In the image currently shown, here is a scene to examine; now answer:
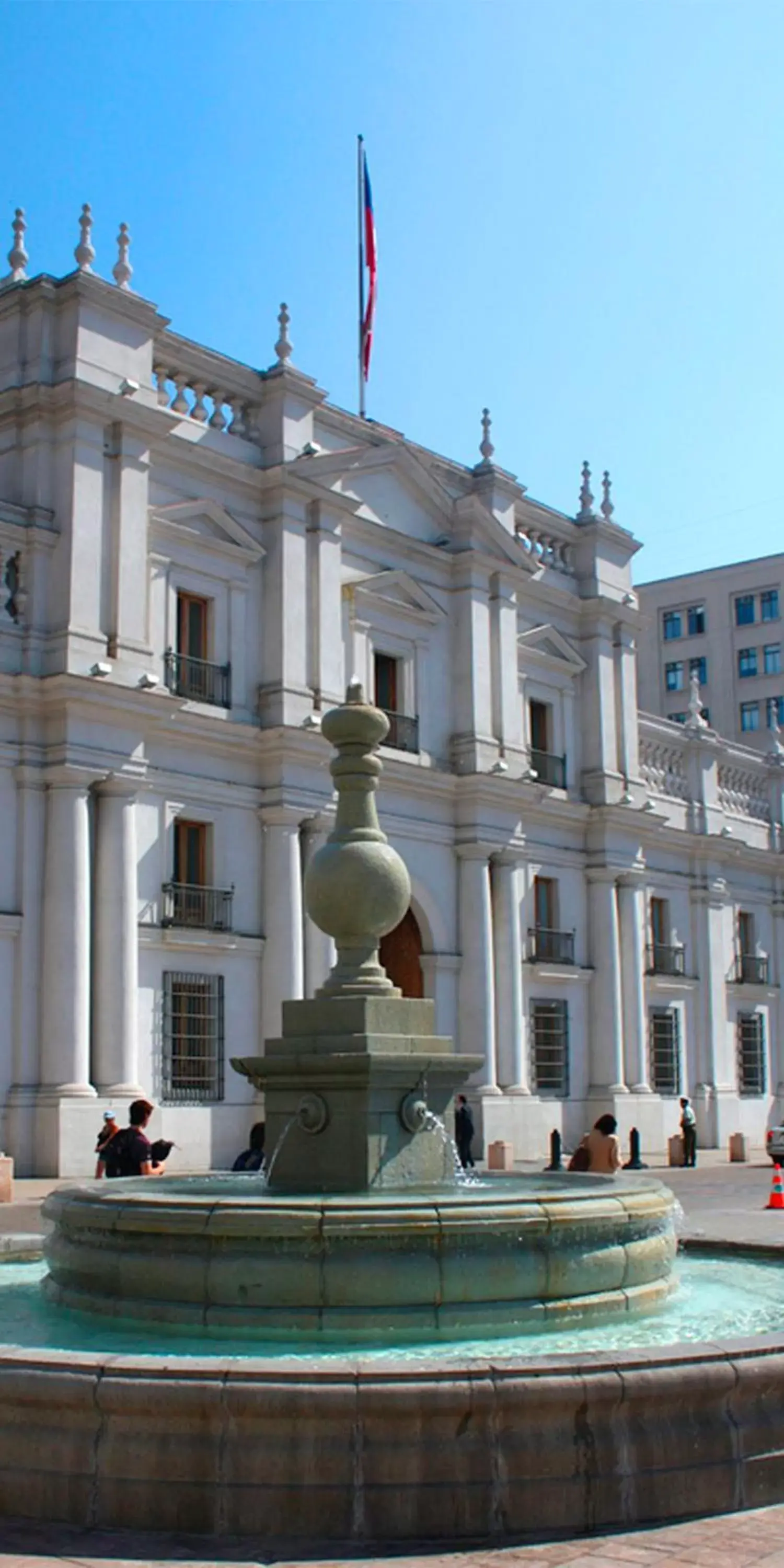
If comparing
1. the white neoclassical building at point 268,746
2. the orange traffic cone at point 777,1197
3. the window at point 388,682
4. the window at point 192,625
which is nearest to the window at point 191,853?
the white neoclassical building at point 268,746

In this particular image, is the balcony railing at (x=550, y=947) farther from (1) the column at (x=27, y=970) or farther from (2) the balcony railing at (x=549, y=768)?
(1) the column at (x=27, y=970)

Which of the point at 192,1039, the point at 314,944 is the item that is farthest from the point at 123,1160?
the point at 314,944

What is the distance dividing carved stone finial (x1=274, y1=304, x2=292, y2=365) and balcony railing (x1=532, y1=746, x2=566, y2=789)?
10239 mm

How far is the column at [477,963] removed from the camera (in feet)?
103

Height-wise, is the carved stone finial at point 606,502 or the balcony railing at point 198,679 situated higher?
the carved stone finial at point 606,502

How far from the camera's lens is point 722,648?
2665 inches

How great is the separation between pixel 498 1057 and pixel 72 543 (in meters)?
13.2

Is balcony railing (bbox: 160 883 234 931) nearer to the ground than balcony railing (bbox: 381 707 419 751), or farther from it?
nearer to the ground

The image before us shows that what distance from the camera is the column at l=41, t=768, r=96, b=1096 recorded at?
2338 centimetres

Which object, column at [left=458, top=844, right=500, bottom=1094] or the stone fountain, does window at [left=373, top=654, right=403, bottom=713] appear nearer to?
column at [left=458, top=844, right=500, bottom=1094]

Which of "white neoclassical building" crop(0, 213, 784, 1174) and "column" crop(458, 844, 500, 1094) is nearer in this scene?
"white neoclassical building" crop(0, 213, 784, 1174)

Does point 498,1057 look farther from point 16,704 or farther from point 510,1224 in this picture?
point 510,1224

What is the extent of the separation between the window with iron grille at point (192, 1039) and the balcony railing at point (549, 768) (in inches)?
428

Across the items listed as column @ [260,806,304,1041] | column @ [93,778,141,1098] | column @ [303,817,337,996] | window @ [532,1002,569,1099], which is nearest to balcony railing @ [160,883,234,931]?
column @ [260,806,304,1041]
